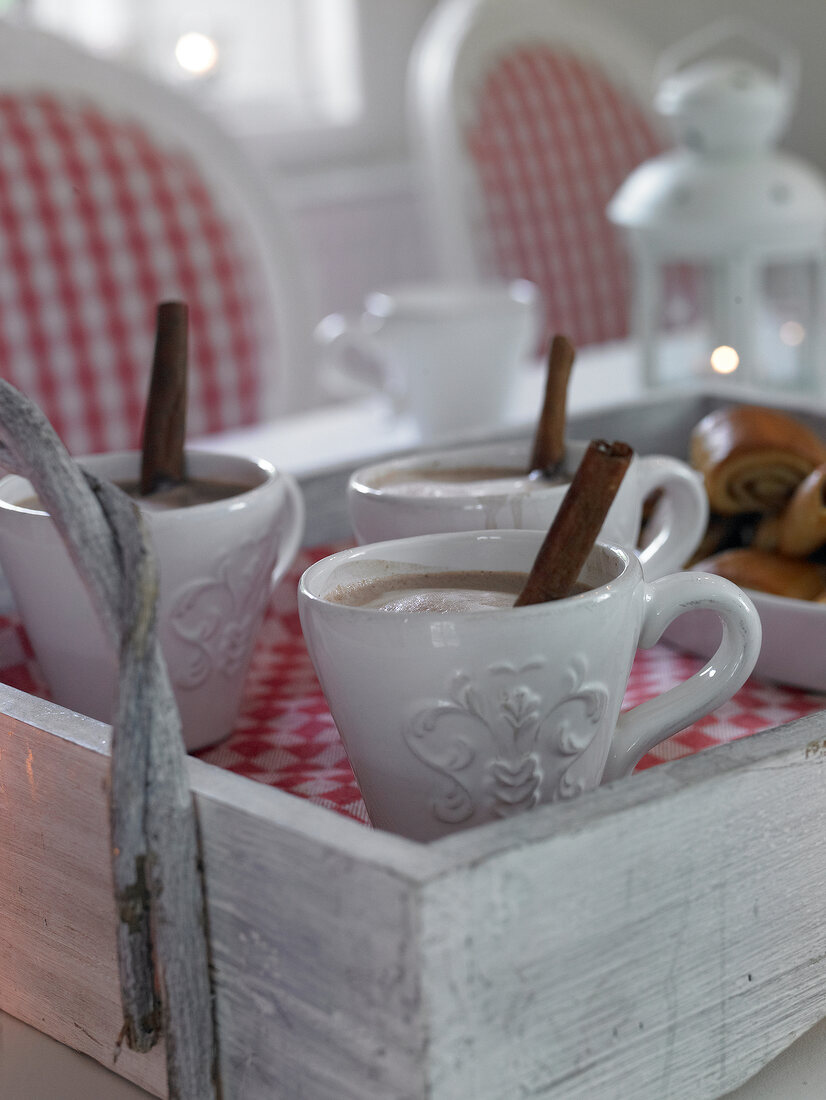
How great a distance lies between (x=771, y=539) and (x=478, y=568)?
9.7 inches

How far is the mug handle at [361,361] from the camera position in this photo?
1.08 metres

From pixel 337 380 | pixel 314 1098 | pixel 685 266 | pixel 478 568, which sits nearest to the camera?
pixel 314 1098

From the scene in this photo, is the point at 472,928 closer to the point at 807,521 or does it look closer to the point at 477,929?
the point at 477,929

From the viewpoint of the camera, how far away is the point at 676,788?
0.35 meters

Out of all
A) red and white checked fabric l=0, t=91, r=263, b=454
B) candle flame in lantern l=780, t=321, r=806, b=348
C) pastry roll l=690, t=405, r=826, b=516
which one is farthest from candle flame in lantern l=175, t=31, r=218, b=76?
pastry roll l=690, t=405, r=826, b=516

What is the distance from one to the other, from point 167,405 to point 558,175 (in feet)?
6.05

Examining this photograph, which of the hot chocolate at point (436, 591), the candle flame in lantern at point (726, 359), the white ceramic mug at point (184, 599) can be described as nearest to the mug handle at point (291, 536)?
the white ceramic mug at point (184, 599)

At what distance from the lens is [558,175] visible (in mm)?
2273

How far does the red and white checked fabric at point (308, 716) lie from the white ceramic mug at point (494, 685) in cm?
5

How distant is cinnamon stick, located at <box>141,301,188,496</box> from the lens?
0.56 m

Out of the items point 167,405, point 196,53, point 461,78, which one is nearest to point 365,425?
point 167,405

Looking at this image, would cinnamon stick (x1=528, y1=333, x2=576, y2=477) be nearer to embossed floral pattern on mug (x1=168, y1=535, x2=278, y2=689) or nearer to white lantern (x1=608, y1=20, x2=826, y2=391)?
embossed floral pattern on mug (x1=168, y1=535, x2=278, y2=689)

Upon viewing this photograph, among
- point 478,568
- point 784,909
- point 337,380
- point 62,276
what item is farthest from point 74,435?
point 784,909

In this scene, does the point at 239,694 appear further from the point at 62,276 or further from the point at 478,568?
the point at 62,276
